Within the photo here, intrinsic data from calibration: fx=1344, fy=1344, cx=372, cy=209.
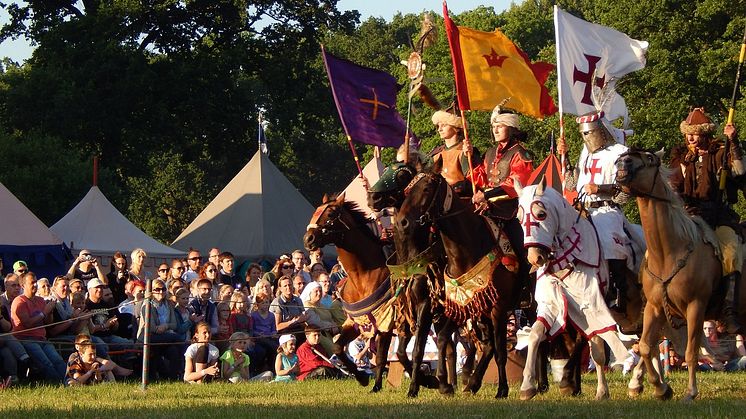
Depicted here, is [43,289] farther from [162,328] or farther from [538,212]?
[538,212]

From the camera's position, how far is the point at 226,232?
29.1 m

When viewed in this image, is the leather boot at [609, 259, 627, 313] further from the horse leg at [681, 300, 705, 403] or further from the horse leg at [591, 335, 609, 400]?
the horse leg at [681, 300, 705, 403]

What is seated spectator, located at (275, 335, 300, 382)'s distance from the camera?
17.4 metres

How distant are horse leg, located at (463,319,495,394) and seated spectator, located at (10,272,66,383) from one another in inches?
208

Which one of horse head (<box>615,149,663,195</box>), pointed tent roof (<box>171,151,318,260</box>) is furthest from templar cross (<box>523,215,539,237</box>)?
pointed tent roof (<box>171,151,318,260</box>)

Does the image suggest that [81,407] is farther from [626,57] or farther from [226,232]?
[226,232]

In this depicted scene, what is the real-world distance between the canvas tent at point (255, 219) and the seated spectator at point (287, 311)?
956cm

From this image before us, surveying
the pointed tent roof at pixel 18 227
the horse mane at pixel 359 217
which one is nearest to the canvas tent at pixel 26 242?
the pointed tent roof at pixel 18 227

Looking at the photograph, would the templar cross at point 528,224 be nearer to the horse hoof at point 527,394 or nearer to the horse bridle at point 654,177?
the horse bridle at point 654,177

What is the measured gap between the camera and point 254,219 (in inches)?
1141

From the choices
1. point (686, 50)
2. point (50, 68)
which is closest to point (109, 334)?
point (50, 68)

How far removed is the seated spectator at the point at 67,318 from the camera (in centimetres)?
1600

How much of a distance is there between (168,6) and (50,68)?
14.7 ft

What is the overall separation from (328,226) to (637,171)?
355 centimetres
